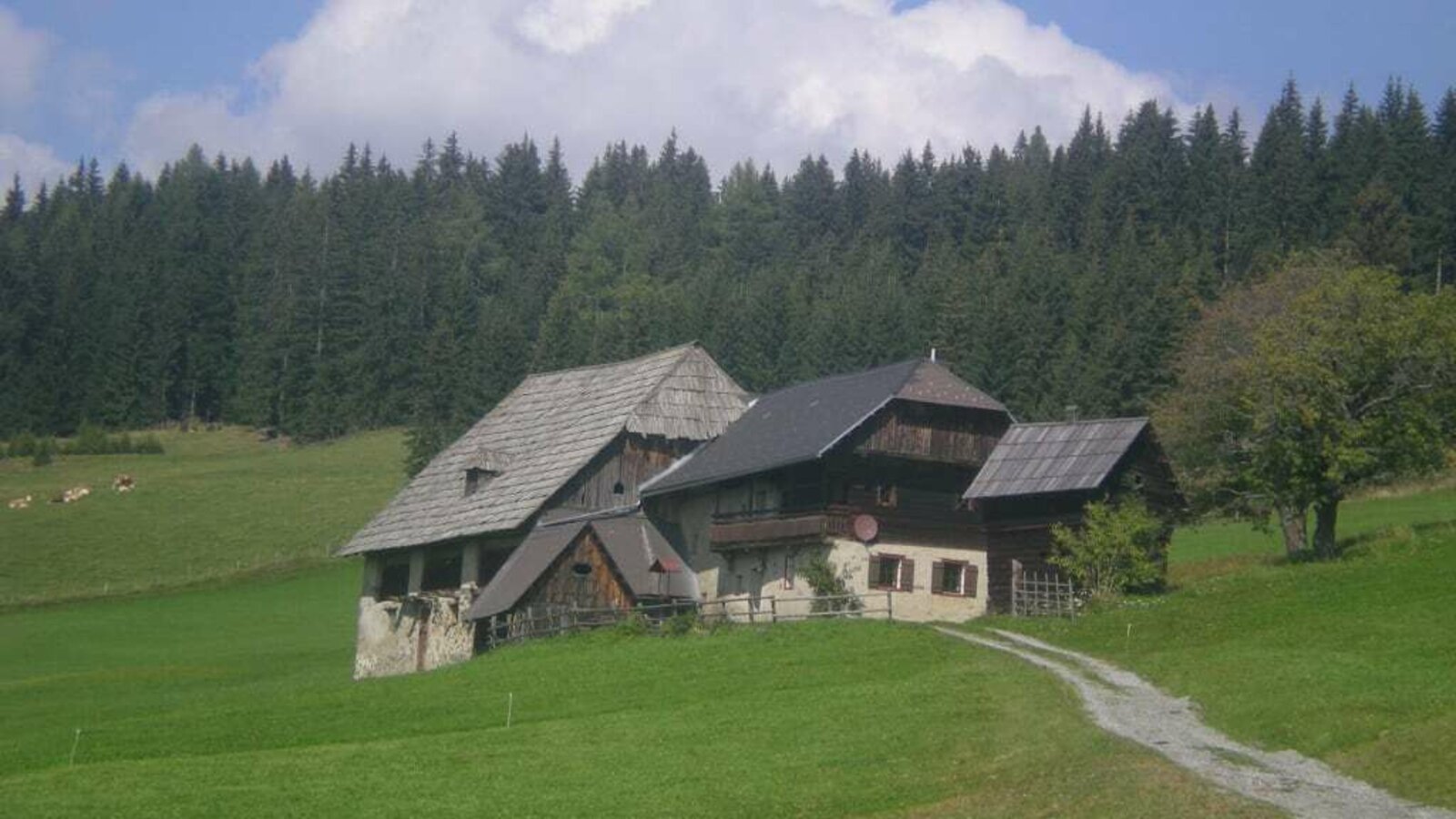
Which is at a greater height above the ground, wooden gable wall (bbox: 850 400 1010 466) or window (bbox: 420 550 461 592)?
wooden gable wall (bbox: 850 400 1010 466)

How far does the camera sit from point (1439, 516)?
210 feet

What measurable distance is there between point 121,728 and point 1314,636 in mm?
26439

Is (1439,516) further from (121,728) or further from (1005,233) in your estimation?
(1005,233)

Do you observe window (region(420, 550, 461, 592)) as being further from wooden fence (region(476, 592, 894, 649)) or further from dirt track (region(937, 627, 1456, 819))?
dirt track (region(937, 627, 1456, 819))

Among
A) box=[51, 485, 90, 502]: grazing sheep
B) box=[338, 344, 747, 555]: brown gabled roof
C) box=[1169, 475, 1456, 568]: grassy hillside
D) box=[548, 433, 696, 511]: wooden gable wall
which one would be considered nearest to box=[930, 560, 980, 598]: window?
box=[1169, 475, 1456, 568]: grassy hillside

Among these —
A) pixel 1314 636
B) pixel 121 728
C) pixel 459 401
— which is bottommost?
pixel 121 728

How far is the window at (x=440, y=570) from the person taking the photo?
66.4 meters

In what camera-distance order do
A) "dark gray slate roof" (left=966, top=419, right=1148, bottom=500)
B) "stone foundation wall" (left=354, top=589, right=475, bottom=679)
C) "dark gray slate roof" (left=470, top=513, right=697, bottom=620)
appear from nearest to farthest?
"dark gray slate roof" (left=966, top=419, right=1148, bottom=500) < "dark gray slate roof" (left=470, top=513, right=697, bottom=620) < "stone foundation wall" (left=354, top=589, right=475, bottom=679)

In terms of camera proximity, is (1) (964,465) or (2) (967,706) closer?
(2) (967,706)

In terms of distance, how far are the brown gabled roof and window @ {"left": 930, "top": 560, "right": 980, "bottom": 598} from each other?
12.9 m

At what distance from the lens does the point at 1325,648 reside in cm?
3788

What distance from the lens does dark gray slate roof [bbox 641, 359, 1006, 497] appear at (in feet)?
186

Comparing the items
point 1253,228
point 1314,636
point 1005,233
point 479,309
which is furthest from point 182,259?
point 1314,636

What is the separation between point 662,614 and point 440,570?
39.9 feet
